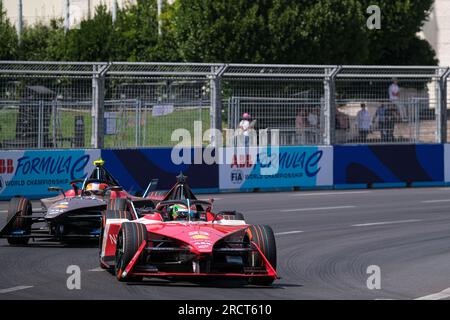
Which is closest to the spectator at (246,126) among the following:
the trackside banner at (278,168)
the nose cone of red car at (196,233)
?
the trackside banner at (278,168)

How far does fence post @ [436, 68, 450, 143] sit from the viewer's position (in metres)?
26.6

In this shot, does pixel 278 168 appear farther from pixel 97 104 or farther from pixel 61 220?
pixel 61 220

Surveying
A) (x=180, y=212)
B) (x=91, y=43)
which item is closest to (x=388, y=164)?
(x=180, y=212)

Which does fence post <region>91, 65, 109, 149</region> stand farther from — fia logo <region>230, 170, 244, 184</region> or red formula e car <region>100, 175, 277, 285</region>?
red formula e car <region>100, 175, 277, 285</region>

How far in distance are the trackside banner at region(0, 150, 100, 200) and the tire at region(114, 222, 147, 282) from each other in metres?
10.9

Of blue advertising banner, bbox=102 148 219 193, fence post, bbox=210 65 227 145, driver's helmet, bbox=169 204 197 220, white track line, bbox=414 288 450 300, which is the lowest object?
white track line, bbox=414 288 450 300

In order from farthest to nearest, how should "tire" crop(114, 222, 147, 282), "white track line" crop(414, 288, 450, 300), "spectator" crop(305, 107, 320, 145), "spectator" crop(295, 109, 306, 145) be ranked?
"spectator" crop(305, 107, 320, 145), "spectator" crop(295, 109, 306, 145), "tire" crop(114, 222, 147, 282), "white track line" crop(414, 288, 450, 300)

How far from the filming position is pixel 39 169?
2217 centimetres

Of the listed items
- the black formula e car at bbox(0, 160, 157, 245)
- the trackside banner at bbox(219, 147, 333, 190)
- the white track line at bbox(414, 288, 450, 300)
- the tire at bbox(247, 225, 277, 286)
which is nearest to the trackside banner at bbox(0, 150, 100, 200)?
the trackside banner at bbox(219, 147, 333, 190)

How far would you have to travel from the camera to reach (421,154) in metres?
26.2

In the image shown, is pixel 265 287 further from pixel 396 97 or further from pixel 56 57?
pixel 56 57

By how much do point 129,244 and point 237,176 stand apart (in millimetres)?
13549
